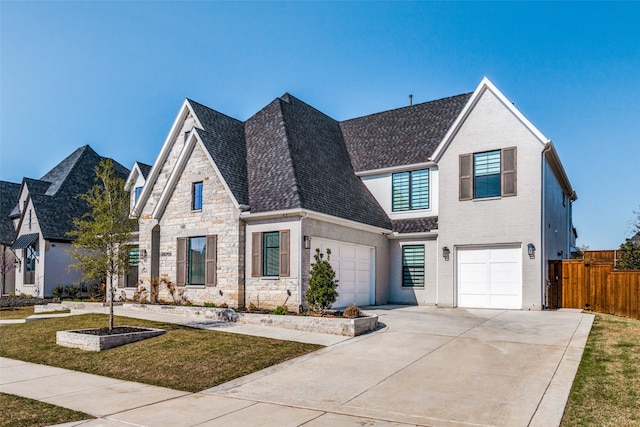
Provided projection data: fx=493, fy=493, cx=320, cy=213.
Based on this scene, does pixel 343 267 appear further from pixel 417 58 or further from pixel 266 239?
pixel 417 58

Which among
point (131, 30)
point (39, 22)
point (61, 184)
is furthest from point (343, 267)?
point (61, 184)

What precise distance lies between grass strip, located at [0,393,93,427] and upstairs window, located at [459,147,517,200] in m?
15.8

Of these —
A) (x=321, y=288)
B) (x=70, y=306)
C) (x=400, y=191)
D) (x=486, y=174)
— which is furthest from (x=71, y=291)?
(x=486, y=174)

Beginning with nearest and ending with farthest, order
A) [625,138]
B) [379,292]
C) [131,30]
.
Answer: [131,30] < [625,138] < [379,292]

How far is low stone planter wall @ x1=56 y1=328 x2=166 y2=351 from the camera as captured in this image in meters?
12.5

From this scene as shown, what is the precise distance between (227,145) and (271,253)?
543 centimetres

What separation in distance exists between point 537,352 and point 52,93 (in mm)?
15251

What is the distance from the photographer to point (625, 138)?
62.0 ft

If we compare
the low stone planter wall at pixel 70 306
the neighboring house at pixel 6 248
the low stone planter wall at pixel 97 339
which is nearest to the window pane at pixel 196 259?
the low stone planter wall at pixel 70 306

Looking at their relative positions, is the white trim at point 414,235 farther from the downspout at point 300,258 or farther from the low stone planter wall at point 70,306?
the low stone planter wall at point 70,306

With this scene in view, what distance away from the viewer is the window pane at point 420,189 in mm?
21469

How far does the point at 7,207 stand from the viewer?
114ft

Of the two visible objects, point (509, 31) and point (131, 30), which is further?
point (509, 31)

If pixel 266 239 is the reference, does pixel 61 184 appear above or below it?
above
